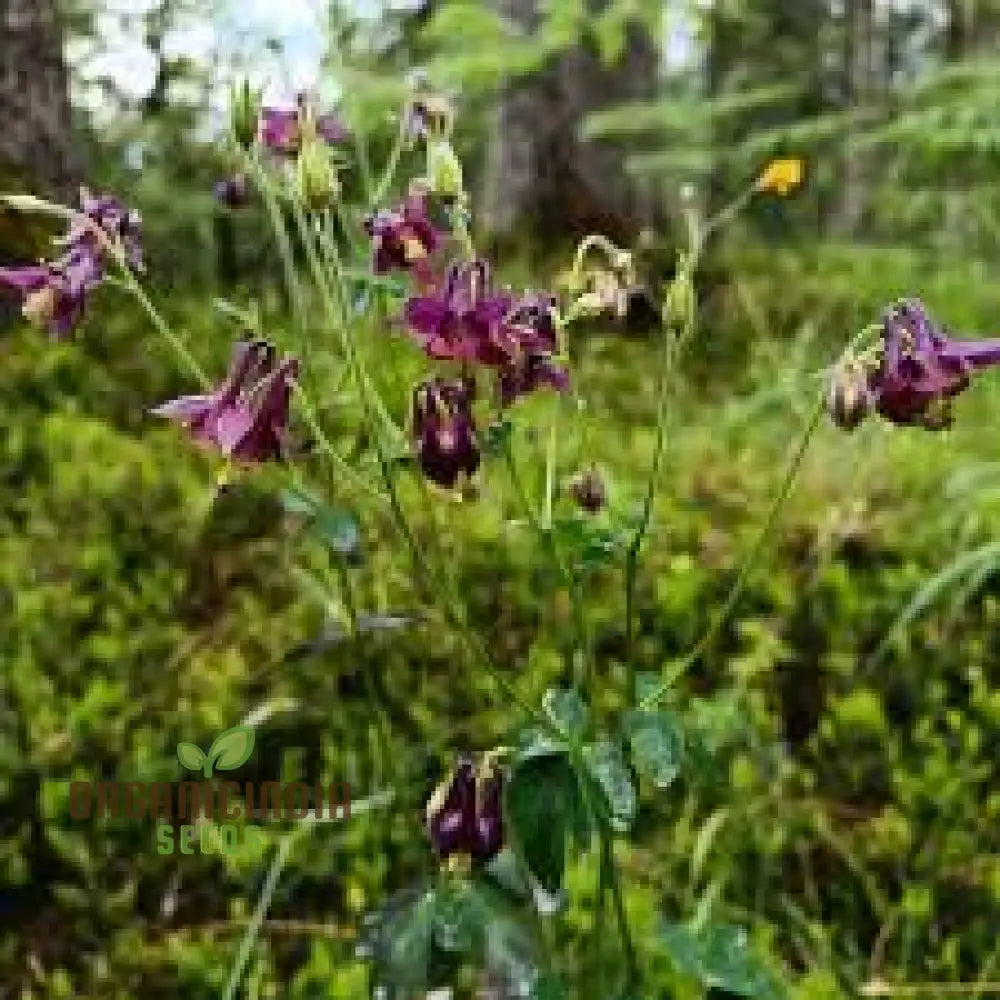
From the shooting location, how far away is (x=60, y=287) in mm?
1301

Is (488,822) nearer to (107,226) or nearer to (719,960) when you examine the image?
(719,960)

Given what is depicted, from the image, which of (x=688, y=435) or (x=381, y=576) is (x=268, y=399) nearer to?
(x=381, y=576)

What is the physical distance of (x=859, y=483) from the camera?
2.97 meters

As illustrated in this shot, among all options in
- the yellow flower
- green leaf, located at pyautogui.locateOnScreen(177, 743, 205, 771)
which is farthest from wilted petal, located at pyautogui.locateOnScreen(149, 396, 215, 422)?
green leaf, located at pyautogui.locateOnScreen(177, 743, 205, 771)

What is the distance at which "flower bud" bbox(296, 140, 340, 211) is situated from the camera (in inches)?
45.6

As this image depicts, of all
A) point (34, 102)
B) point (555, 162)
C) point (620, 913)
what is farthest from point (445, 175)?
point (555, 162)

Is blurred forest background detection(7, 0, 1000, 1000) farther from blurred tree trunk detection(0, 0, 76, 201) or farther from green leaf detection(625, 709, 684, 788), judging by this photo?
green leaf detection(625, 709, 684, 788)

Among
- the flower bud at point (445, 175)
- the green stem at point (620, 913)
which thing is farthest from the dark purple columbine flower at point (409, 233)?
the green stem at point (620, 913)

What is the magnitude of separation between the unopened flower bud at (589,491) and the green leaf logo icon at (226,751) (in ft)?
1.75

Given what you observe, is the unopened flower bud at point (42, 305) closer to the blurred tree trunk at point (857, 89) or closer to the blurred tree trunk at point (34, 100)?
the blurred tree trunk at point (34, 100)

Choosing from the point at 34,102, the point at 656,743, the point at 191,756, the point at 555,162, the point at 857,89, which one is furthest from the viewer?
the point at 857,89

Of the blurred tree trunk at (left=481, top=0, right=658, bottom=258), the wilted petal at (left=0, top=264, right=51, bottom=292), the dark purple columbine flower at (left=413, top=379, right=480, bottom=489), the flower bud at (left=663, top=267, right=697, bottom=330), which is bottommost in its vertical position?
the blurred tree trunk at (left=481, top=0, right=658, bottom=258)

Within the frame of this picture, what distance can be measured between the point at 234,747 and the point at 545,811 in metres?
0.87

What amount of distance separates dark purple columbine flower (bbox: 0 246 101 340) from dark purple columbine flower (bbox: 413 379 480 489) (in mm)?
314
